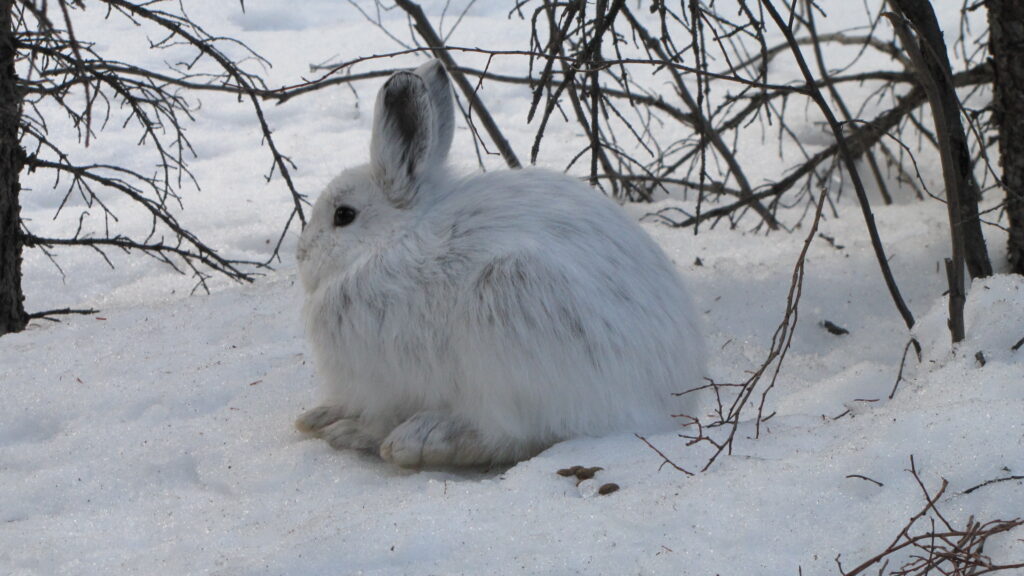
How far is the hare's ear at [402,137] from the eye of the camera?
3254mm

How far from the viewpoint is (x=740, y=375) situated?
418 centimetres

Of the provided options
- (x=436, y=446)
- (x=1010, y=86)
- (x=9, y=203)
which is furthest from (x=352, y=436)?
(x=1010, y=86)

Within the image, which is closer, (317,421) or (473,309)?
(473,309)

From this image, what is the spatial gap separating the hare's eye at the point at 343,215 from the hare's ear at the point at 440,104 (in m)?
0.29

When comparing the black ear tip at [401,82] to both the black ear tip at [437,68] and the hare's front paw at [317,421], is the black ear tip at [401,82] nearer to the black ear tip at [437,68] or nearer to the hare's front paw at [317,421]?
the black ear tip at [437,68]

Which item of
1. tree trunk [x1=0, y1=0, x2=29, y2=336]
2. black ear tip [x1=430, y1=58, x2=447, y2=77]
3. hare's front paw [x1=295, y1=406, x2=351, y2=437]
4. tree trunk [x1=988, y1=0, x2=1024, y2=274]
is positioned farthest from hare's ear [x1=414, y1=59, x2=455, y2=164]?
tree trunk [x1=988, y1=0, x2=1024, y2=274]

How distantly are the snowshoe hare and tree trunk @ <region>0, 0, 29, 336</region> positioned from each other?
1.66 metres

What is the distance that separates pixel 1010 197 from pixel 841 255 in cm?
107

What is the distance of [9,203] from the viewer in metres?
4.54

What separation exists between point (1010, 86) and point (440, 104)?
224 centimetres

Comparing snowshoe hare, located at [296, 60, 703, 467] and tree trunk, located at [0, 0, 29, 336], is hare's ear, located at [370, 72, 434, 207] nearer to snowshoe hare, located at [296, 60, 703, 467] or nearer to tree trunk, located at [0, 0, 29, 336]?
snowshoe hare, located at [296, 60, 703, 467]

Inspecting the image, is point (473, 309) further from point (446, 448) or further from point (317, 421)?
point (317, 421)

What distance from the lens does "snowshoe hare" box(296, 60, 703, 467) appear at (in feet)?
9.46

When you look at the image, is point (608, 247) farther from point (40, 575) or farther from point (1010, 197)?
point (1010, 197)
